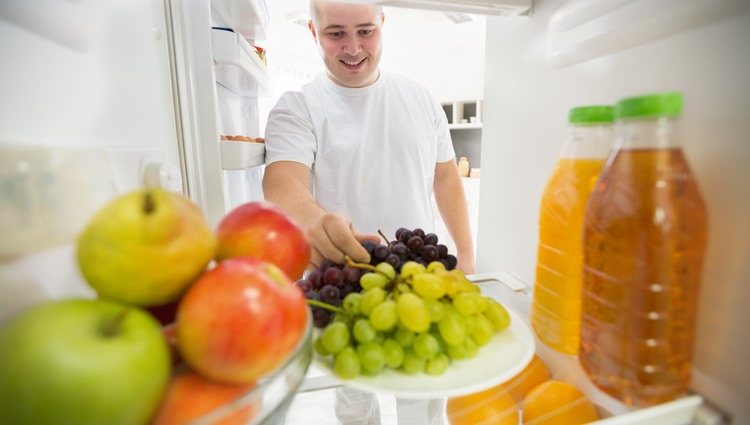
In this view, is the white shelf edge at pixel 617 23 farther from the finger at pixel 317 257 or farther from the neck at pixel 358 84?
the neck at pixel 358 84

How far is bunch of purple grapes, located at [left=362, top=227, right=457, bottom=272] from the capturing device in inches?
23.1

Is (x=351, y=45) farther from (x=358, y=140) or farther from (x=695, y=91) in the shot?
(x=695, y=91)

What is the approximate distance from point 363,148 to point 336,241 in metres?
0.73

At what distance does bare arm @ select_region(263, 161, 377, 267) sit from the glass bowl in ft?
0.91

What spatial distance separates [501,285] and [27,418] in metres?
0.61

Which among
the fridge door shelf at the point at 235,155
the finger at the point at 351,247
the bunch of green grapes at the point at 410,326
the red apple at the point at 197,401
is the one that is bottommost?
the bunch of green grapes at the point at 410,326

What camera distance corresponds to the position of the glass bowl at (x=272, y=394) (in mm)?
243

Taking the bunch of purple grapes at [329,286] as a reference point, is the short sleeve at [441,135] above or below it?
above

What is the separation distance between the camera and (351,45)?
114cm

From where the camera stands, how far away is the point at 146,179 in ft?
1.64

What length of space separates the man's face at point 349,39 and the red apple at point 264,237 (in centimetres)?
86

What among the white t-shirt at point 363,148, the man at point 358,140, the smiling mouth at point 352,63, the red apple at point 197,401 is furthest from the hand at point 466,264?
the red apple at point 197,401

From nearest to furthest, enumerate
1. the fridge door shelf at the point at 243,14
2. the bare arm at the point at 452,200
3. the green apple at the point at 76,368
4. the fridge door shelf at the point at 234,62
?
the green apple at the point at 76,368, the fridge door shelf at the point at 234,62, the fridge door shelf at the point at 243,14, the bare arm at the point at 452,200

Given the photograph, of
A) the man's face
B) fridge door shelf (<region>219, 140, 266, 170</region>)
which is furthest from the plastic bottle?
fridge door shelf (<region>219, 140, 266, 170</region>)
